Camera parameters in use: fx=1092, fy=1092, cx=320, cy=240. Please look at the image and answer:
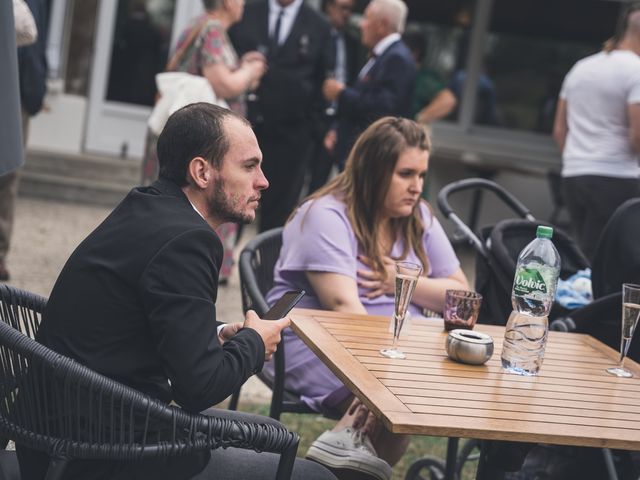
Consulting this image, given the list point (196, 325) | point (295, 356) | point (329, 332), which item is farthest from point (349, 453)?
point (196, 325)

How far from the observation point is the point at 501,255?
3809 mm

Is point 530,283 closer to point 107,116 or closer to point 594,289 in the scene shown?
point 594,289

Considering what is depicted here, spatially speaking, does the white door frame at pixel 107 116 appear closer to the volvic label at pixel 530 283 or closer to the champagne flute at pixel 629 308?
the volvic label at pixel 530 283

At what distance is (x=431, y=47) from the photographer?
418 inches

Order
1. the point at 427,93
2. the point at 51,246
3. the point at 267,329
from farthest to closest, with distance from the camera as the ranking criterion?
1. the point at 427,93
2. the point at 51,246
3. the point at 267,329

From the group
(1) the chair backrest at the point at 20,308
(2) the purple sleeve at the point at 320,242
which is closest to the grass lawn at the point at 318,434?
(2) the purple sleeve at the point at 320,242

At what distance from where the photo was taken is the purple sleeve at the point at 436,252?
3.82m

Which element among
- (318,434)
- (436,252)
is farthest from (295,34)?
(436,252)

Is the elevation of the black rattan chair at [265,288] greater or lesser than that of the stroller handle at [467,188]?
lesser

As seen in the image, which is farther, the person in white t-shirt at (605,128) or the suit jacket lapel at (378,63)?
the suit jacket lapel at (378,63)

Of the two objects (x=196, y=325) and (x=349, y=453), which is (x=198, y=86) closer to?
(x=349, y=453)

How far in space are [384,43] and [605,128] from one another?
169 cm

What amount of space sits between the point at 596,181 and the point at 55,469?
13.2 ft

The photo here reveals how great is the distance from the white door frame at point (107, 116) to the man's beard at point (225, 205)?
25.4 ft
